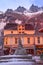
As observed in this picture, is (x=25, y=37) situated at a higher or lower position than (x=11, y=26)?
lower

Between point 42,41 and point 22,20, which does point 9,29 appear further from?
point 42,41

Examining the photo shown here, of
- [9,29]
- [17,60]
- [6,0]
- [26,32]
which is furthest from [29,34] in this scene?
[17,60]

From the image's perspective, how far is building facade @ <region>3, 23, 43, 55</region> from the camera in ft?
27.5

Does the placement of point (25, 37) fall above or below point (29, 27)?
below

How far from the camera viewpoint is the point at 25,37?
8.52 m

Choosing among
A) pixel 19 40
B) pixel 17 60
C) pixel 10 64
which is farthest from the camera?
pixel 19 40

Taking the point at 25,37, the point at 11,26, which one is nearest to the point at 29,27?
the point at 25,37

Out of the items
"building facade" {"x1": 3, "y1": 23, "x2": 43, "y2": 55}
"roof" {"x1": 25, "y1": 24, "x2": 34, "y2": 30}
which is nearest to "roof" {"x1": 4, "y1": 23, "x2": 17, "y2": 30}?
"building facade" {"x1": 3, "y1": 23, "x2": 43, "y2": 55}

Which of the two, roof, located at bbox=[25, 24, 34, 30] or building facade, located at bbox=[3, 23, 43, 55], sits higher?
roof, located at bbox=[25, 24, 34, 30]

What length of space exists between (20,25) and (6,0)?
1.10 metres

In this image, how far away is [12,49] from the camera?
8.27m

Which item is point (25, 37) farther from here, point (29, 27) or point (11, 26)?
point (11, 26)

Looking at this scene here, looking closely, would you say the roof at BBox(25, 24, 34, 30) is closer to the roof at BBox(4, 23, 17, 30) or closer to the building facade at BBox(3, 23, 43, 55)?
the building facade at BBox(3, 23, 43, 55)

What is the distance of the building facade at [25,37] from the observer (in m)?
8.38
